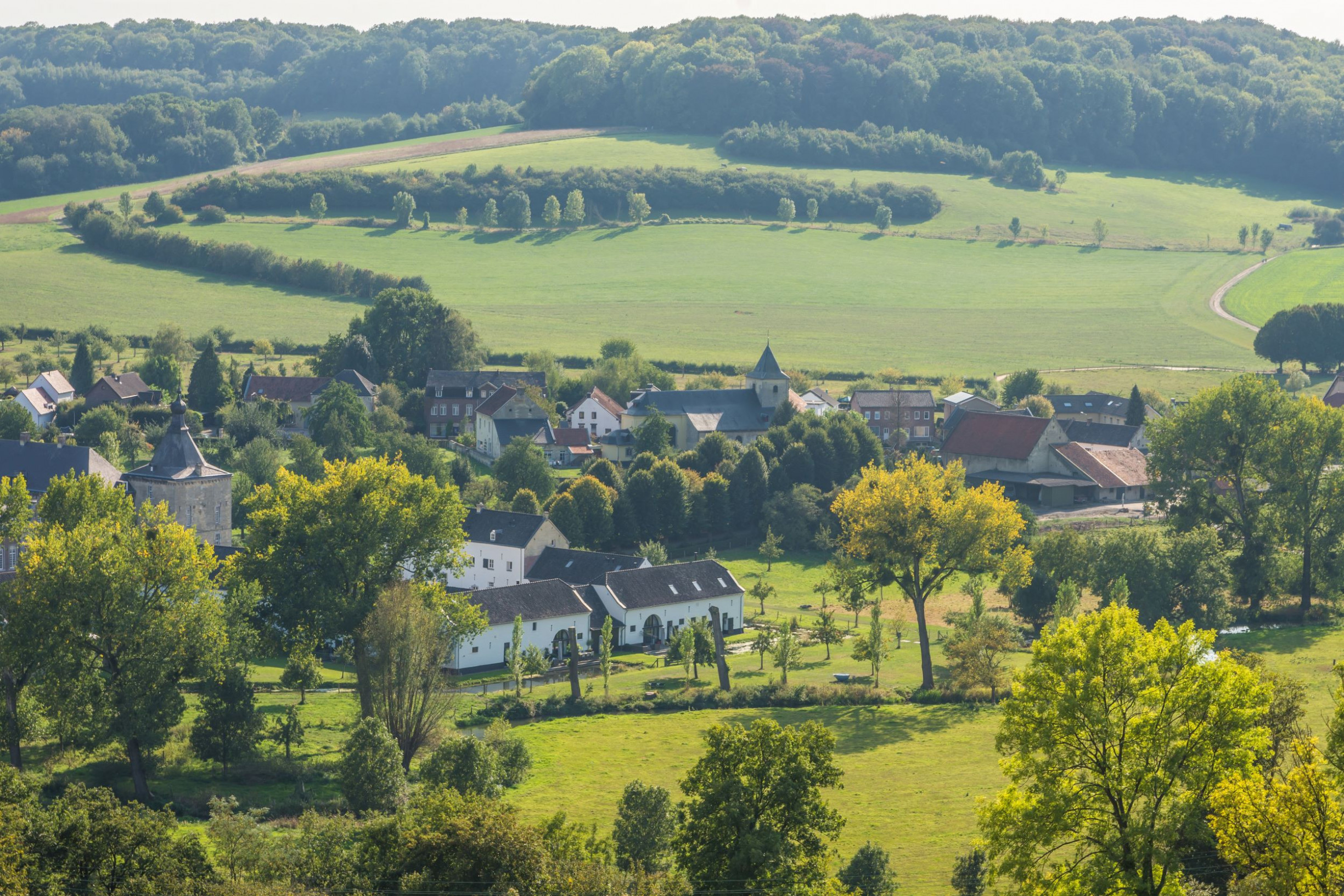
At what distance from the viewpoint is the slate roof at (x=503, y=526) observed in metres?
81.5

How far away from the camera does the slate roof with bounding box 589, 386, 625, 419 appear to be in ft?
395

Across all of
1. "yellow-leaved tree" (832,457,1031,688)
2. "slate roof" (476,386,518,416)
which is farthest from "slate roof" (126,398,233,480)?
"yellow-leaved tree" (832,457,1031,688)

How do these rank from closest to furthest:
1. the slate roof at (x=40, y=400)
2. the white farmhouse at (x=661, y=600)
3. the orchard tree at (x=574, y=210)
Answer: the white farmhouse at (x=661, y=600) < the slate roof at (x=40, y=400) < the orchard tree at (x=574, y=210)

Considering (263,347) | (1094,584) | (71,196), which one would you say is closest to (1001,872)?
(1094,584)

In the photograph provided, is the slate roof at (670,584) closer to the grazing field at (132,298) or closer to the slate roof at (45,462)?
the slate roof at (45,462)

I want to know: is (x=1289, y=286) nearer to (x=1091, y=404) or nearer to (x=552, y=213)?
(x=1091, y=404)

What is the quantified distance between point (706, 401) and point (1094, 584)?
50788 millimetres

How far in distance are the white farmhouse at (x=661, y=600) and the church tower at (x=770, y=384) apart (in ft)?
142

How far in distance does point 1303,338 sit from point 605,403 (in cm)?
6941

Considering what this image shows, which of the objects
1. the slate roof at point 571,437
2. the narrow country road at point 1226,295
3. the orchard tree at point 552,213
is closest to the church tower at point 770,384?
the slate roof at point 571,437

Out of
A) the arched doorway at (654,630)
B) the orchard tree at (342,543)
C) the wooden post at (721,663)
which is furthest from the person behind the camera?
the arched doorway at (654,630)

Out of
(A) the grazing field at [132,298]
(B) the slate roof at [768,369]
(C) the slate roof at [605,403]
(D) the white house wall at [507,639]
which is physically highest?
(A) the grazing field at [132,298]

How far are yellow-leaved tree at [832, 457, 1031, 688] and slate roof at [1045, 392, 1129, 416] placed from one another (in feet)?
210

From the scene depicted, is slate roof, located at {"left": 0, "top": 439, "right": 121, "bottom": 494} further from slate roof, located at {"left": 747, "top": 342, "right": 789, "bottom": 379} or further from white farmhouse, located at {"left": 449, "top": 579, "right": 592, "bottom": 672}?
slate roof, located at {"left": 747, "top": 342, "right": 789, "bottom": 379}
